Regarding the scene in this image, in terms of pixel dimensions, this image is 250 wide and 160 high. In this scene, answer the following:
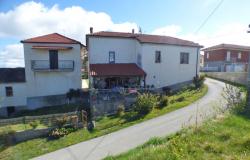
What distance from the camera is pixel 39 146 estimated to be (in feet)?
45.2

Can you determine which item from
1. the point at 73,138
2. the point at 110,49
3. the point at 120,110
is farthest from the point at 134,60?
the point at 73,138

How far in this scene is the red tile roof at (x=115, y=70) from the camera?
2250cm

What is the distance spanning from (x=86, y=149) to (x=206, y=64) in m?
37.2

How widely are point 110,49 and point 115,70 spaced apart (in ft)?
9.68

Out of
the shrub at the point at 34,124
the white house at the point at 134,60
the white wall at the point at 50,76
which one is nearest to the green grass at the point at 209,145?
the shrub at the point at 34,124

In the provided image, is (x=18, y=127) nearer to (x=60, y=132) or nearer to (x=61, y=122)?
(x=61, y=122)

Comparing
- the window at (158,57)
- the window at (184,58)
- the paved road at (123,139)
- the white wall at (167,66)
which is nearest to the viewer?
the paved road at (123,139)

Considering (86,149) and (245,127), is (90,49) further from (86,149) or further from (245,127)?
(245,127)

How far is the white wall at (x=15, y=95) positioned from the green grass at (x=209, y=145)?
21609 millimetres

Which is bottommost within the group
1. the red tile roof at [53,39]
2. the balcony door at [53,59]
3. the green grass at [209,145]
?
the green grass at [209,145]

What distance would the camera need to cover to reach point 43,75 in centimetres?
2375

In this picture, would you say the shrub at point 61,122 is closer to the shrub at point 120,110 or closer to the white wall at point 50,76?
the shrub at point 120,110

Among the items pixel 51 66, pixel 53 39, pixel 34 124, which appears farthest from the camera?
pixel 53 39

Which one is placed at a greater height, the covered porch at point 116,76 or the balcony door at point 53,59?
the balcony door at point 53,59
